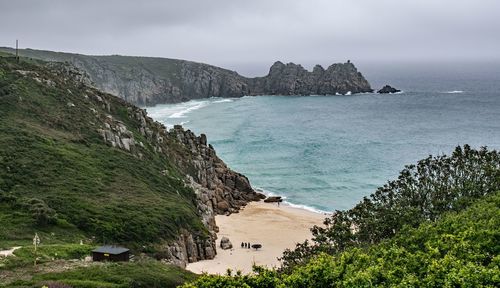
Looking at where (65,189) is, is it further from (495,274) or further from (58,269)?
(495,274)

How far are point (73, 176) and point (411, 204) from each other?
35.2m

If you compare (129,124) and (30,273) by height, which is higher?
(129,124)

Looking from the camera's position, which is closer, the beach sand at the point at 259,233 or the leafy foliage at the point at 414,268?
the leafy foliage at the point at 414,268

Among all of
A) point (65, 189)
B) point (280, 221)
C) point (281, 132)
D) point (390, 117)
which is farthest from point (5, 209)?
point (390, 117)

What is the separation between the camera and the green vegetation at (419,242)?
23516 mm

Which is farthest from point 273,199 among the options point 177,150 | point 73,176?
point 73,176

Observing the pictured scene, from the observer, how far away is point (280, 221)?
70.9 meters

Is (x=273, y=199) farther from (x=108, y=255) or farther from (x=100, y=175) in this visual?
(x=108, y=255)

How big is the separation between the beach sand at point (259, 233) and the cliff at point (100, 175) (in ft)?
6.57

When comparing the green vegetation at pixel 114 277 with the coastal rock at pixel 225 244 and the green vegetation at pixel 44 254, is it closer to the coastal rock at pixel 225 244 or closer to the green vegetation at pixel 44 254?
the green vegetation at pixel 44 254

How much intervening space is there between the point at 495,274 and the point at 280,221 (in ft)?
164

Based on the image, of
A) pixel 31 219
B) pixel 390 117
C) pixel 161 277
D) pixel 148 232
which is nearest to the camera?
pixel 161 277

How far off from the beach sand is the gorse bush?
29.8 ft

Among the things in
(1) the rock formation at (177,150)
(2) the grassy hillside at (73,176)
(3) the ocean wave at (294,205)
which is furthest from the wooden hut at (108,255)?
(3) the ocean wave at (294,205)
